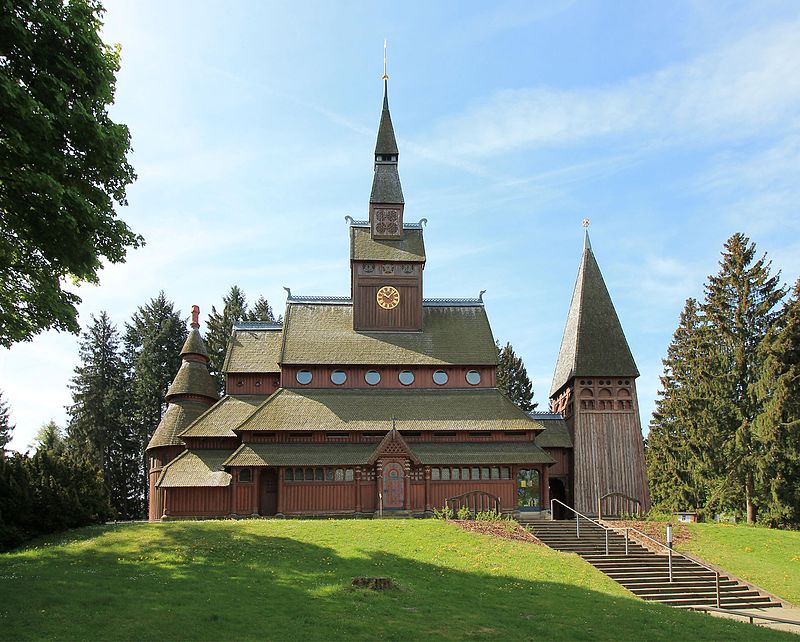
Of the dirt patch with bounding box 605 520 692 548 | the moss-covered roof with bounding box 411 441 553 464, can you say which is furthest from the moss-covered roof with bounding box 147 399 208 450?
the dirt patch with bounding box 605 520 692 548

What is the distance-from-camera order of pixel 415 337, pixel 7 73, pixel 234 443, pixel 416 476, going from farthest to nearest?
pixel 415 337, pixel 234 443, pixel 416 476, pixel 7 73

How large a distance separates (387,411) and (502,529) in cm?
1025

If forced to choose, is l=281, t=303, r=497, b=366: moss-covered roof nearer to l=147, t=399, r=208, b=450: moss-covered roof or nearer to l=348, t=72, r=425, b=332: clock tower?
l=348, t=72, r=425, b=332: clock tower

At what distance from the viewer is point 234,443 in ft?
123

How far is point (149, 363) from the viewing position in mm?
60969

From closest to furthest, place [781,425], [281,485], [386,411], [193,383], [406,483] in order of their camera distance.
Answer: [281,485] < [406,483] < [781,425] < [386,411] < [193,383]

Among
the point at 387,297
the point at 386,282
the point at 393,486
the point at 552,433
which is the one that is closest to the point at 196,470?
the point at 393,486

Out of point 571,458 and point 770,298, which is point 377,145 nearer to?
point 571,458

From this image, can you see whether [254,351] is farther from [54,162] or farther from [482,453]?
[54,162]

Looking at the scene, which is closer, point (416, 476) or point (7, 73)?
point (7, 73)

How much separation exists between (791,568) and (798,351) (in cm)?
1449

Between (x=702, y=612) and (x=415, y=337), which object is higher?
(x=415, y=337)

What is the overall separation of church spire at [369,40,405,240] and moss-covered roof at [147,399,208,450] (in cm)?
1436

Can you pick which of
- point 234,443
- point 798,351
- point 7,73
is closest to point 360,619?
point 7,73
